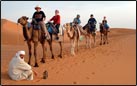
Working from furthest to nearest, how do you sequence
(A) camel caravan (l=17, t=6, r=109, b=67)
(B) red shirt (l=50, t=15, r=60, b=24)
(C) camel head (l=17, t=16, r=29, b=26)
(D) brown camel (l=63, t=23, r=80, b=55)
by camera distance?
(D) brown camel (l=63, t=23, r=80, b=55) < (B) red shirt (l=50, t=15, r=60, b=24) < (A) camel caravan (l=17, t=6, r=109, b=67) < (C) camel head (l=17, t=16, r=29, b=26)

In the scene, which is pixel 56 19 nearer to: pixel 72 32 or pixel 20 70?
pixel 72 32

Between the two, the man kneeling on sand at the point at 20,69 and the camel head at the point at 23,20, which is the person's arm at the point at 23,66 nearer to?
the man kneeling on sand at the point at 20,69

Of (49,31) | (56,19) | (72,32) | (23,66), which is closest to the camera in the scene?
(23,66)

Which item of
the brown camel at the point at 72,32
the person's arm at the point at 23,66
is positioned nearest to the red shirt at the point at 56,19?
the brown camel at the point at 72,32

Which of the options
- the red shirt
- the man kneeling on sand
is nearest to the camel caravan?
the red shirt

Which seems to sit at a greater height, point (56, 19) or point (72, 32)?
point (56, 19)

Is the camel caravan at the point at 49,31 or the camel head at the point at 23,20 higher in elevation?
the camel head at the point at 23,20

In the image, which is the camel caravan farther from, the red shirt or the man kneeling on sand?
the man kneeling on sand

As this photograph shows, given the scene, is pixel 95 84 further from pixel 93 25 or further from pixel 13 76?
pixel 93 25

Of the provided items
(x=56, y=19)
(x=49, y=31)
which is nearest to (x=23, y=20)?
(x=49, y=31)

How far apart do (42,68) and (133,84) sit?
412 cm

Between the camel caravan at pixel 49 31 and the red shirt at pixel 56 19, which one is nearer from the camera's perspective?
the camel caravan at pixel 49 31

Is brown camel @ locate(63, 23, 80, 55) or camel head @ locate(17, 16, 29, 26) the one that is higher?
camel head @ locate(17, 16, 29, 26)

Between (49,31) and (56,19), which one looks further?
(56,19)
